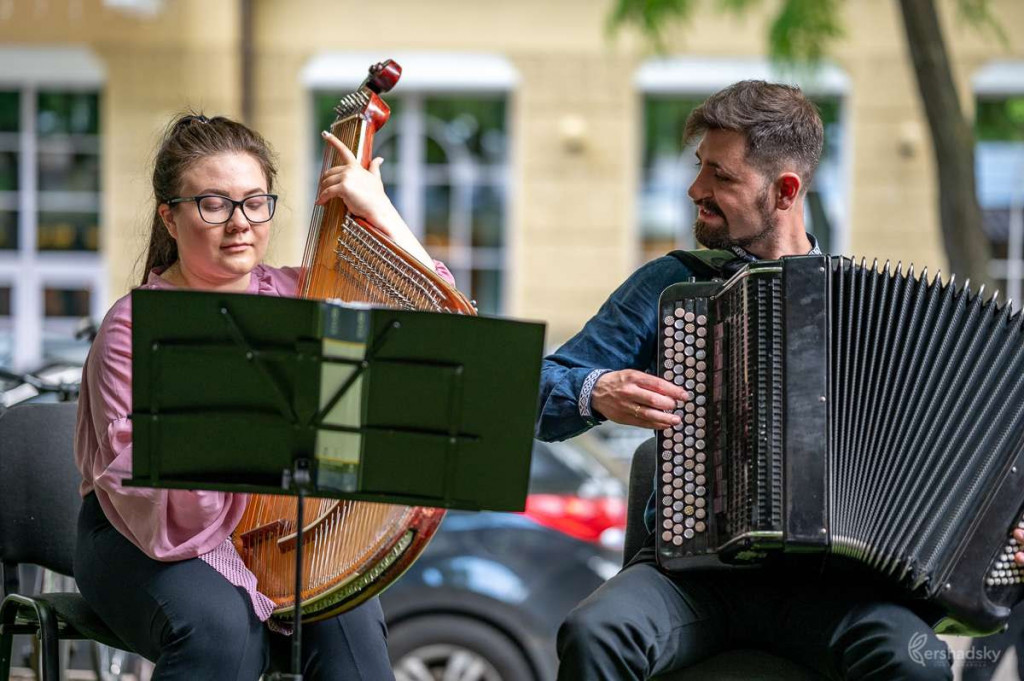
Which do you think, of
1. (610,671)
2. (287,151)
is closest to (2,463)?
(610,671)

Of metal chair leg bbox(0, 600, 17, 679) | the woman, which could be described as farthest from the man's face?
metal chair leg bbox(0, 600, 17, 679)

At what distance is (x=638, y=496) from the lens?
3.43m

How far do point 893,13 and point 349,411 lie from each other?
9874 millimetres

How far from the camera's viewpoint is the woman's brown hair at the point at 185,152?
311 cm

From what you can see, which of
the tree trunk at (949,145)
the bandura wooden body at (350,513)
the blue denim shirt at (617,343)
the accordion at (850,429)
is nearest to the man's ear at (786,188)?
the blue denim shirt at (617,343)

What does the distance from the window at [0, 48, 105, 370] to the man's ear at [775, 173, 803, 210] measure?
959cm

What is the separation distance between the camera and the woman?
9.32ft

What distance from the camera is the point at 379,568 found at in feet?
9.00

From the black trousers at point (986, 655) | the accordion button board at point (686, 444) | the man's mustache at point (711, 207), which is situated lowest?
the black trousers at point (986, 655)

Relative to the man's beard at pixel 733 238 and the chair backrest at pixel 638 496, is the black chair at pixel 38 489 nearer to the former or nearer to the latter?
the chair backrest at pixel 638 496

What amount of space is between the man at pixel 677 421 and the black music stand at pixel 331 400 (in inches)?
21.0

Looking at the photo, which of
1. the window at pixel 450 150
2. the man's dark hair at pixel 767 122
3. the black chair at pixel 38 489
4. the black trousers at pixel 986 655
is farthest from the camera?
the window at pixel 450 150

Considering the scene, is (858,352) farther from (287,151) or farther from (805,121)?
(287,151)

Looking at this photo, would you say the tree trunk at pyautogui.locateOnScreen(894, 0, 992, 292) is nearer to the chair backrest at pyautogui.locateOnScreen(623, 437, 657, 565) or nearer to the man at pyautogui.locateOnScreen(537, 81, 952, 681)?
the man at pyautogui.locateOnScreen(537, 81, 952, 681)
